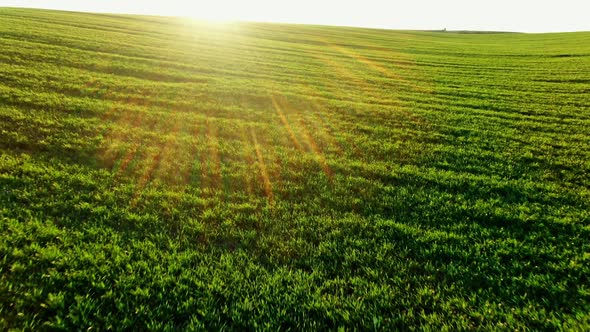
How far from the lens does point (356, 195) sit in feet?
23.6

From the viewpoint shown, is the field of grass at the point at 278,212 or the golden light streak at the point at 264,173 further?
the golden light streak at the point at 264,173

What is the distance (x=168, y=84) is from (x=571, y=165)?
53.5 feet

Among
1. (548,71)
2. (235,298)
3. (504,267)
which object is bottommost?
(235,298)

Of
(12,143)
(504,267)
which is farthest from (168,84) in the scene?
(504,267)

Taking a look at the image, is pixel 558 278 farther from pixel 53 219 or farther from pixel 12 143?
pixel 12 143

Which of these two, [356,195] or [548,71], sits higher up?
[548,71]

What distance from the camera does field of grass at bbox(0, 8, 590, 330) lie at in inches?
161

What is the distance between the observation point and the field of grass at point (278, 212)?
4102 mm

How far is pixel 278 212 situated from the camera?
6.39 m

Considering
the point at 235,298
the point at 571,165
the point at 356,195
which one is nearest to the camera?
the point at 235,298

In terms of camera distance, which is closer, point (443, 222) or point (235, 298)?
point (235, 298)

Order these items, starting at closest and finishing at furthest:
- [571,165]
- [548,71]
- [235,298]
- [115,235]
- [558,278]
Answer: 1. [235,298]
2. [558,278]
3. [115,235]
4. [571,165]
5. [548,71]

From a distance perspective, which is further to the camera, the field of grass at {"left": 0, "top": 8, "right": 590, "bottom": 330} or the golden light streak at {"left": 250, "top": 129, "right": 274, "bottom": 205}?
the golden light streak at {"left": 250, "top": 129, "right": 274, "bottom": 205}

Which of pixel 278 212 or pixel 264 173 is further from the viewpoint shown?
pixel 264 173
